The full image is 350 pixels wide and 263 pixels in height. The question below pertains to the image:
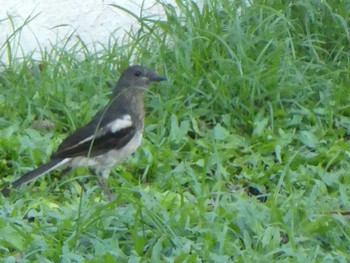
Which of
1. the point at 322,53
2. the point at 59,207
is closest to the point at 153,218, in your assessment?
the point at 59,207

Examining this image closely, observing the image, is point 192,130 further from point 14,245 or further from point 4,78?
point 14,245

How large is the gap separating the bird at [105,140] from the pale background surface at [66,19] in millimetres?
1341

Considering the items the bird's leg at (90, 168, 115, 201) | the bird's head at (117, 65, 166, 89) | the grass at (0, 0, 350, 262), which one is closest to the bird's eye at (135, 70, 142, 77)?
the bird's head at (117, 65, 166, 89)

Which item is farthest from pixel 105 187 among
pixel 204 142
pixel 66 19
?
pixel 66 19

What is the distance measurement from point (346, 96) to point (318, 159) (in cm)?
93

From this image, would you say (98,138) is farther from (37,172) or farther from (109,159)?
(37,172)

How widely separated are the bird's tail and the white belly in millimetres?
166

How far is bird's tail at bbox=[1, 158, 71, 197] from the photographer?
7672 millimetres

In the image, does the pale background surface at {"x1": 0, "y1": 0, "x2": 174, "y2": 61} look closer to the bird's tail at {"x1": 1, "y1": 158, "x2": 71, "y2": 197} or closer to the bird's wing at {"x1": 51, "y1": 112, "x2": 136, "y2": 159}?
the bird's wing at {"x1": 51, "y1": 112, "x2": 136, "y2": 159}

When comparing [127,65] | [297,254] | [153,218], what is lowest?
[297,254]

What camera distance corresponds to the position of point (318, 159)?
8477mm

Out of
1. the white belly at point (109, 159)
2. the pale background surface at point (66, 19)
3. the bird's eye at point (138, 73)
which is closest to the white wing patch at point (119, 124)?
the white belly at point (109, 159)

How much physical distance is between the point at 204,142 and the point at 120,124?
2.20ft

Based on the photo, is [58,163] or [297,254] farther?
[58,163]
